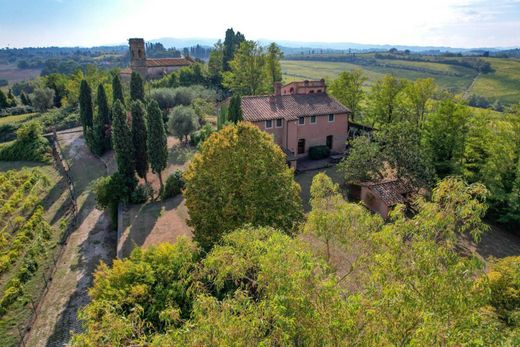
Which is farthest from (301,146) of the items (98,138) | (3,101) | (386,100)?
(3,101)

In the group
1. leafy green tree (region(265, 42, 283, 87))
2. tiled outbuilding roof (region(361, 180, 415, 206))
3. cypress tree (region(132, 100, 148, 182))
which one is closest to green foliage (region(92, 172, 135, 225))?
cypress tree (region(132, 100, 148, 182))

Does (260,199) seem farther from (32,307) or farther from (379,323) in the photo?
(32,307)

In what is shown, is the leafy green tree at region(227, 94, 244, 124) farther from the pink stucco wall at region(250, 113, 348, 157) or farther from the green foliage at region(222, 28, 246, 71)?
the green foliage at region(222, 28, 246, 71)

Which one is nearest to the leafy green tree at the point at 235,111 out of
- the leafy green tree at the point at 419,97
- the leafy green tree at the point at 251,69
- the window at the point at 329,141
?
the window at the point at 329,141

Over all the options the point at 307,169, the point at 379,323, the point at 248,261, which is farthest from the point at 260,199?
the point at 307,169

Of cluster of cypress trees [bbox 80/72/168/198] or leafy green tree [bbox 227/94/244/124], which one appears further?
leafy green tree [bbox 227/94/244/124]

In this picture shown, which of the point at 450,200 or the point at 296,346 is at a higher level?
the point at 450,200
